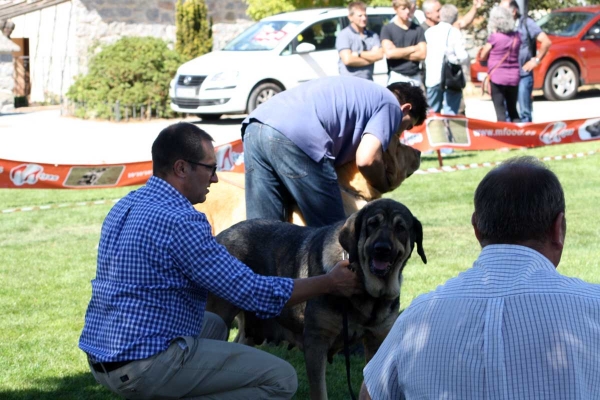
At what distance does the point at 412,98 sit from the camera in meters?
5.87

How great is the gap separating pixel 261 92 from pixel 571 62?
325 inches

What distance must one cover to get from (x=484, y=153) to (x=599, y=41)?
939 centimetres

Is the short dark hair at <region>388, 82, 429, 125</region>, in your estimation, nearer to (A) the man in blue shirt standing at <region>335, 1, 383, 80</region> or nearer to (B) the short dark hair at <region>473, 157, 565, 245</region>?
(B) the short dark hair at <region>473, 157, 565, 245</region>

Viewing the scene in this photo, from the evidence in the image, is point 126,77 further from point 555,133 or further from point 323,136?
point 323,136

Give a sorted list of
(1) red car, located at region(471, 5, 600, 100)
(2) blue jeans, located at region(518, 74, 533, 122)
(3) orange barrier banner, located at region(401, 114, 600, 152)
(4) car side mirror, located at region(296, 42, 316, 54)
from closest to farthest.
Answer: (3) orange barrier banner, located at region(401, 114, 600, 152), (2) blue jeans, located at region(518, 74, 533, 122), (4) car side mirror, located at region(296, 42, 316, 54), (1) red car, located at region(471, 5, 600, 100)

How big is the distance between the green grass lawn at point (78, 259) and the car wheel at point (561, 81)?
770 centimetres

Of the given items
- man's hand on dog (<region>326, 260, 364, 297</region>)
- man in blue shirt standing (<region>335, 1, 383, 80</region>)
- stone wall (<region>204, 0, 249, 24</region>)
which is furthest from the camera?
stone wall (<region>204, 0, 249, 24</region>)

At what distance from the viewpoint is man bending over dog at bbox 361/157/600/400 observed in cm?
229

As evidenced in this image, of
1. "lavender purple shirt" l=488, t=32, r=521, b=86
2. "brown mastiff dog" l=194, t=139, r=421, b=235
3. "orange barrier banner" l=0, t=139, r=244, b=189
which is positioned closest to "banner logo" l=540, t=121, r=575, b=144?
"lavender purple shirt" l=488, t=32, r=521, b=86

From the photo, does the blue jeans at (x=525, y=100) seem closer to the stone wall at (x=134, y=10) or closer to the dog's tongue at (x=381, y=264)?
the dog's tongue at (x=381, y=264)

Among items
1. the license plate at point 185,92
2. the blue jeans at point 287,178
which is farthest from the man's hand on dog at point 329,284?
the license plate at point 185,92

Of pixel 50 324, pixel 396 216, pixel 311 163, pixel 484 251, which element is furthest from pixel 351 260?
pixel 50 324

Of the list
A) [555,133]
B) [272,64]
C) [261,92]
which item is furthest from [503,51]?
[261,92]

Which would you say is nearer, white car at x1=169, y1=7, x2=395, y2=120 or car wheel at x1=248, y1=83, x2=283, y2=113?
Result: white car at x1=169, y1=7, x2=395, y2=120
